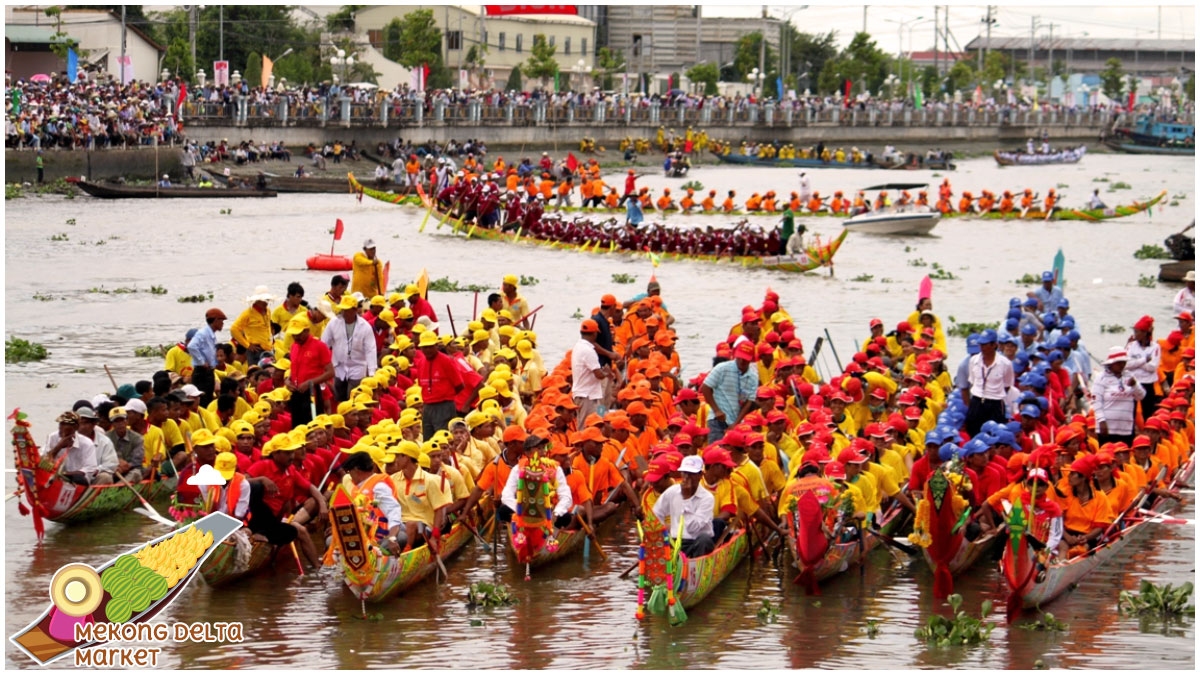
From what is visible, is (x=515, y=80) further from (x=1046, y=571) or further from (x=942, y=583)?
(x=1046, y=571)

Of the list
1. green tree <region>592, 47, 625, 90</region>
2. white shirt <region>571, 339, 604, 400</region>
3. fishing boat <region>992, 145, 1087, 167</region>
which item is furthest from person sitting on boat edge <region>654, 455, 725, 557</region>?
green tree <region>592, 47, 625, 90</region>

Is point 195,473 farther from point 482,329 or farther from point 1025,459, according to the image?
point 1025,459

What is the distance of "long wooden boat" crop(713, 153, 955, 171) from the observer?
68.6 meters

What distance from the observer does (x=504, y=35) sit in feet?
304

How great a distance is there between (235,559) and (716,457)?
3.22m

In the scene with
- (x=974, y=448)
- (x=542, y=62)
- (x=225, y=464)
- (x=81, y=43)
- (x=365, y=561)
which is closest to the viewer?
(x=365, y=561)

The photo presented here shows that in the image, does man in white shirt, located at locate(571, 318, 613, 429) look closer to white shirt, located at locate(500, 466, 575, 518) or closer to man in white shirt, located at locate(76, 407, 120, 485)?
white shirt, located at locate(500, 466, 575, 518)

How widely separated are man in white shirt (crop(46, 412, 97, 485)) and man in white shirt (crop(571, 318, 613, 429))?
13.4ft

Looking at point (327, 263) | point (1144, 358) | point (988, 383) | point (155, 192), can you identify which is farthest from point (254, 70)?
point (988, 383)

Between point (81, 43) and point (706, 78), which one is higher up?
point (706, 78)

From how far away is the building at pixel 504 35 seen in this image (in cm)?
8550

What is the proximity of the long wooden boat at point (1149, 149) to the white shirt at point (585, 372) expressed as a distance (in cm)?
8052

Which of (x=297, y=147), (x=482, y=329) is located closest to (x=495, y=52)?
(x=297, y=147)

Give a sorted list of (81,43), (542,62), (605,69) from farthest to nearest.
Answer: (605,69)
(542,62)
(81,43)
